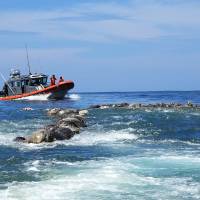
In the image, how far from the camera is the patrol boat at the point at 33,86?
70.6m

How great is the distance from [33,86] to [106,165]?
173ft

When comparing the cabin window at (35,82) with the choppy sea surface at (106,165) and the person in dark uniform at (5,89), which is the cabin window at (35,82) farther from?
the choppy sea surface at (106,165)

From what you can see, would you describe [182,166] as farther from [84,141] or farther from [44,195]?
[84,141]

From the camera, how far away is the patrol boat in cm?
7064

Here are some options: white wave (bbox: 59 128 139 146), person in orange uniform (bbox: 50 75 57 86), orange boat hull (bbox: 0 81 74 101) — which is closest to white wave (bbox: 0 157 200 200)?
white wave (bbox: 59 128 139 146)

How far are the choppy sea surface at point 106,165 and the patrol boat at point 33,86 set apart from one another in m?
36.2

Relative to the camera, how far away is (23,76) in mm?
73312

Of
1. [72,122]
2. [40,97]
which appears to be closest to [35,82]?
[40,97]

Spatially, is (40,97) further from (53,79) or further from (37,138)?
(37,138)

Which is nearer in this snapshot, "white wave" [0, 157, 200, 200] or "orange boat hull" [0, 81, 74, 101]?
"white wave" [0, 157, 200, 200]

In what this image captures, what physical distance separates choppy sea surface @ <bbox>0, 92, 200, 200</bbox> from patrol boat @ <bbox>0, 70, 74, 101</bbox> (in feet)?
119

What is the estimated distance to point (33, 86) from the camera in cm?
7256

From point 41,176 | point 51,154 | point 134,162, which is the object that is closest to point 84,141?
point 51,154

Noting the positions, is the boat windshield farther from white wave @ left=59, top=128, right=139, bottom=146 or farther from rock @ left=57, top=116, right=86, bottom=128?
white wave @ left=59, top=128, right=139, bottom=146
